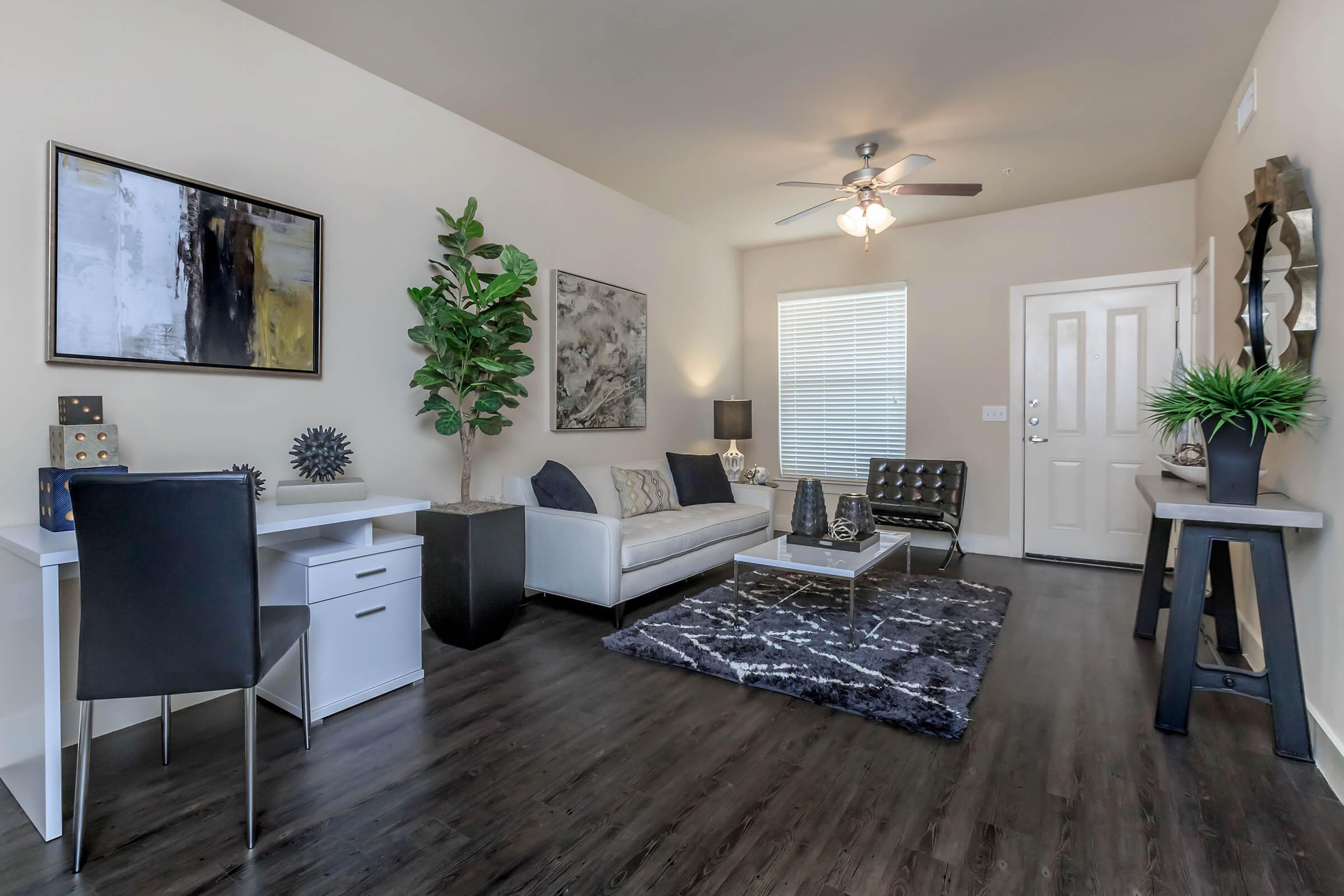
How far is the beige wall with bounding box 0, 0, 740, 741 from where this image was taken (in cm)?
210

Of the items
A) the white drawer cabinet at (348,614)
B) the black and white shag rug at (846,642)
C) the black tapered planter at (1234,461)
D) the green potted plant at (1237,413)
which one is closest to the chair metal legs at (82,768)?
the white drawer cabinet at (348,614)

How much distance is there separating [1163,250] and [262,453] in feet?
18.6

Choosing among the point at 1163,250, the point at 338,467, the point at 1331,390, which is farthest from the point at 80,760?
the point at 1163,250

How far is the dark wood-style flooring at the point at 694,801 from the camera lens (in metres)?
1.53

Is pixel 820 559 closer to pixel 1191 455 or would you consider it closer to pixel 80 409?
pixel 1191 455

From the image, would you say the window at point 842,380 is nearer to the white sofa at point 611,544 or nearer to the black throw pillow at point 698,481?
the black throw pillow at point 698,481

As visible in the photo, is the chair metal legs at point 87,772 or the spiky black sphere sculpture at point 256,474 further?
the spiky black sphere sculpture at point 256,474

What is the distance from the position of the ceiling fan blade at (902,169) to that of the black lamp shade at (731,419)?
7.57 feet

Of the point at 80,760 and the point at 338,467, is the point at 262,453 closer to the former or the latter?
the point at 338,467

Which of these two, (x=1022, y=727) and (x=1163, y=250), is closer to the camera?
(x=1022, y=727)

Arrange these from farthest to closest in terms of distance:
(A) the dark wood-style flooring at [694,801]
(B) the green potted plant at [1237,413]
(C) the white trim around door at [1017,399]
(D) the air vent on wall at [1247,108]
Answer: (C) the white trim around door at [1017,399] < (D) the air vent on wall at [1247,108] < (B) the green potted plant at [1237,413] < (A) the dark wood-style flooring at [694,801]

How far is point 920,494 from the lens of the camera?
16.9 ft

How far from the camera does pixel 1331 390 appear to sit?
202 cm

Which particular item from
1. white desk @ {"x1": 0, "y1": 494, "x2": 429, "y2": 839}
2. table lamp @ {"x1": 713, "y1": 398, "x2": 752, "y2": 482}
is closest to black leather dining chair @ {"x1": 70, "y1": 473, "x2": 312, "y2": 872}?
white desk @ {"x1": 0, "y1": 494, "x2": 429, "y2": 839}
